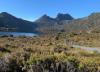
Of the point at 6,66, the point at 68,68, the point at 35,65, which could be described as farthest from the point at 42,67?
the point at 6,66

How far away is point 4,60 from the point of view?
6887mm

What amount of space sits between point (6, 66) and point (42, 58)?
3.34 feet

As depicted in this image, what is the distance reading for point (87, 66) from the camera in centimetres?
643

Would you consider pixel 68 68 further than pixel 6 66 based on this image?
No

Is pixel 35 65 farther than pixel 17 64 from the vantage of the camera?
No

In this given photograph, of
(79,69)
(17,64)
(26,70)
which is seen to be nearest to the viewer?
(79,69)

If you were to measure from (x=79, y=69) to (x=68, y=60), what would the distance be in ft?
1.95

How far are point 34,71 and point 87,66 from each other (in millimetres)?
1395

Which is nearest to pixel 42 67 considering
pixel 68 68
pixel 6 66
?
pixel 68 68

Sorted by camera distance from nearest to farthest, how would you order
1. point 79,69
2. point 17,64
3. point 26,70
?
point 79,69
point 26,70
point 17,64

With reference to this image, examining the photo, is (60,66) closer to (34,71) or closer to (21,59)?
(34,71)

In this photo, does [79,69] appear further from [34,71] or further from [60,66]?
[34,71]

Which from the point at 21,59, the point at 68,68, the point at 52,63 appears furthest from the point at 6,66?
the point at 68,68

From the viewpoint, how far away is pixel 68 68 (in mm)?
6184
